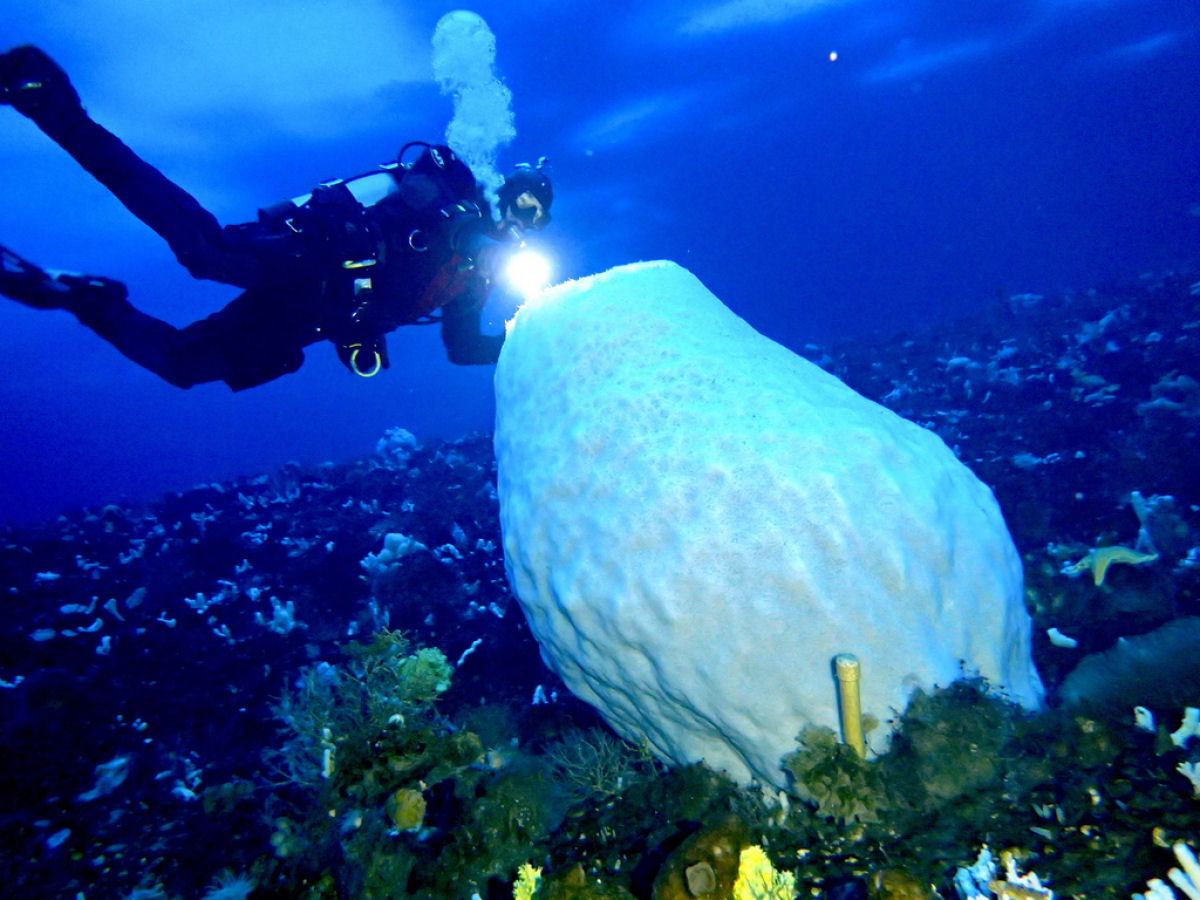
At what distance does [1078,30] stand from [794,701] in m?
40.4

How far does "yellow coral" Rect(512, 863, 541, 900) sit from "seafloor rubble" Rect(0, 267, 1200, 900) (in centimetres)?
8

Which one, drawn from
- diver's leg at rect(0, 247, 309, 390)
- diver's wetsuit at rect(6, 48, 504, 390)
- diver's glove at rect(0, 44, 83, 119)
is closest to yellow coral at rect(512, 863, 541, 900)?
diver's leg at rect(0, 247, 309, 390)

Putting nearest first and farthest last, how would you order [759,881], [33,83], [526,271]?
1. [759,881]
2. [33,83]
3. [526,271]

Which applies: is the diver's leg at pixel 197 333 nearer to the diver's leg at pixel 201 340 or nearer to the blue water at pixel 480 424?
the diver's leg at pixel 201 340

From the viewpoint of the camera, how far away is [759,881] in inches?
77.0

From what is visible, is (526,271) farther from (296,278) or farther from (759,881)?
(759,881)

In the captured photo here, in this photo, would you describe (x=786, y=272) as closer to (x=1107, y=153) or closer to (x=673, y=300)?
(x=1107, y=153)

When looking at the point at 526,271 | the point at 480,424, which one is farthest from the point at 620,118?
the point at 526,271

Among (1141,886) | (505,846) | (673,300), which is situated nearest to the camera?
(1141,886)

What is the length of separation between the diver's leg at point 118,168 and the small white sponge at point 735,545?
3.45 m

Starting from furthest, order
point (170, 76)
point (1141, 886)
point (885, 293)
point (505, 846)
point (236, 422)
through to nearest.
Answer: point (236, 422), point (885, 293), point (170, 76), point (505, 846), point (1141, 886)

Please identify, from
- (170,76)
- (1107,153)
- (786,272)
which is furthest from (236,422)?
(1107,153)

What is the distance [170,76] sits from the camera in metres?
15.1

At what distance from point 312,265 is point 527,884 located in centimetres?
531
